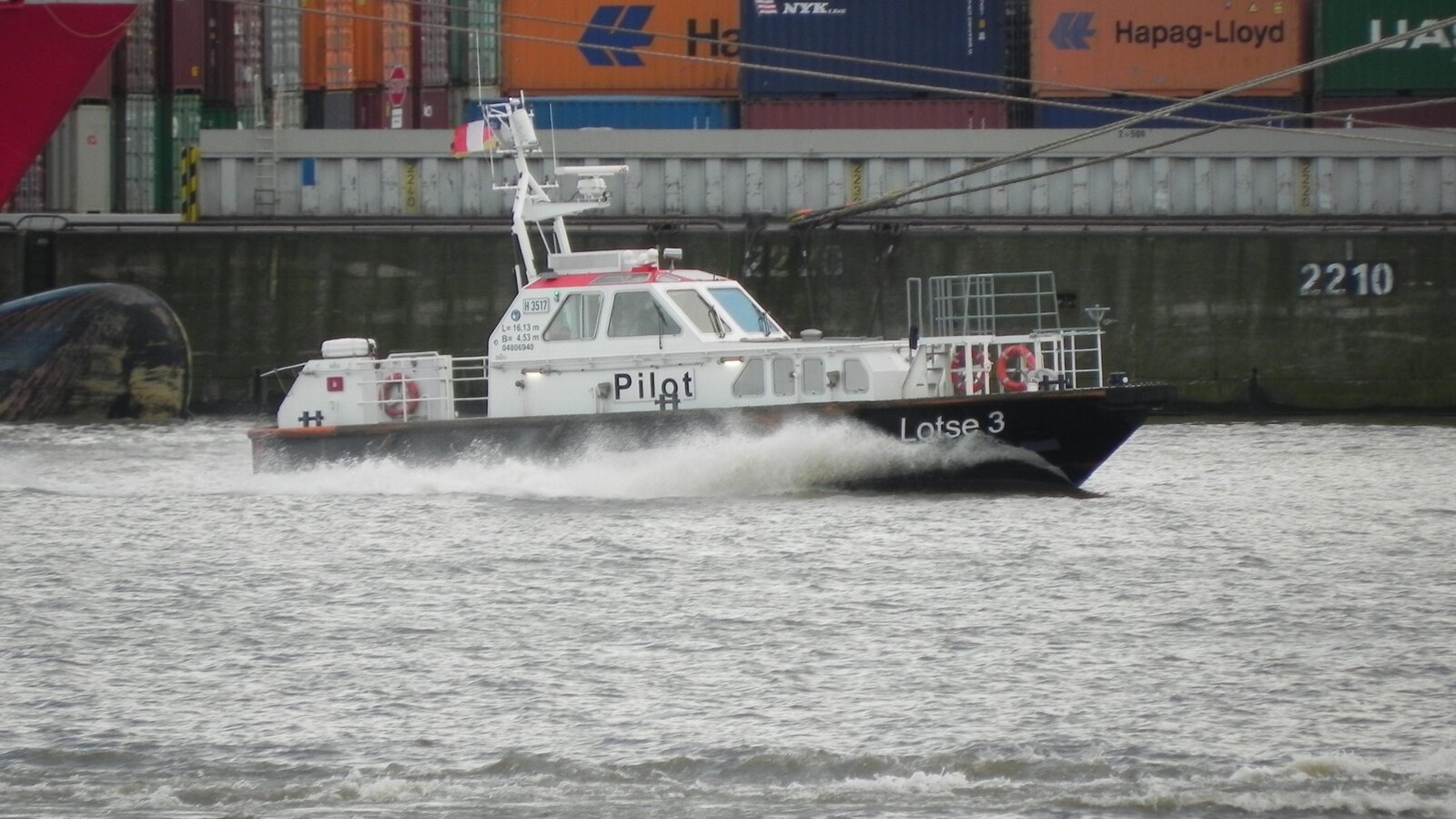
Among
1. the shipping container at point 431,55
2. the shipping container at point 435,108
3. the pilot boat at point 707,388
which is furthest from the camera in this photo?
the shipping container at point 435,108

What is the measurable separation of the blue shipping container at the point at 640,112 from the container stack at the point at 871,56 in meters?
0.55

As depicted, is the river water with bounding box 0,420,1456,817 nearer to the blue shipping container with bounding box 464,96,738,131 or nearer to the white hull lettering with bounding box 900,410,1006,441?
the white hull lettering with bounding box 900,410,1006,441

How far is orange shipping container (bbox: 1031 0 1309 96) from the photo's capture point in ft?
99.1

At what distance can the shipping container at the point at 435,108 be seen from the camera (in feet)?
103

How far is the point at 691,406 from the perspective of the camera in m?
16.9

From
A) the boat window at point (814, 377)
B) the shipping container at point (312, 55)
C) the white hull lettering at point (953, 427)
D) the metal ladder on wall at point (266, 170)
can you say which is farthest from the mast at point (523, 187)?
the shipping container at point (312, 55)

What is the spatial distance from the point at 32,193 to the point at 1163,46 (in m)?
19.3

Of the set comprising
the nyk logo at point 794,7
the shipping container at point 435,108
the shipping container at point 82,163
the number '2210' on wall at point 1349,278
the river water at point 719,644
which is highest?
the nyk logo at point 794,7

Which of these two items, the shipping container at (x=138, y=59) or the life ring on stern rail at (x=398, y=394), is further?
the shipping container at (x=138, y=59)

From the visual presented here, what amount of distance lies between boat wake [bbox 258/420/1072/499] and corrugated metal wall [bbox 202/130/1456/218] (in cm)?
1104

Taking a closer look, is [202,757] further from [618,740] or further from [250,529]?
[250,529]

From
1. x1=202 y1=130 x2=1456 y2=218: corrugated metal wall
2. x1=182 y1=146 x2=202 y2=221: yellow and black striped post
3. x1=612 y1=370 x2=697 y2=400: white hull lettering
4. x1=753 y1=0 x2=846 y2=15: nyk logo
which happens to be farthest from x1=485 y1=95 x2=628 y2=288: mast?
x1=753 y1=0 x2=846 y2=15: nyk logo

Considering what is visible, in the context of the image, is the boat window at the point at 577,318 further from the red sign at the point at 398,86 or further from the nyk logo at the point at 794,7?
the red sign at the point at 398,86

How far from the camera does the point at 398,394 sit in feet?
60.1
